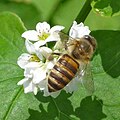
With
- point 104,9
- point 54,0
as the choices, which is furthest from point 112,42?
point 54,0

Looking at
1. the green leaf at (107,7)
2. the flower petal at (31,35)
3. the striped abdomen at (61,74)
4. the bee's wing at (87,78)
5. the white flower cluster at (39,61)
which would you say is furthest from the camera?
the green leaf at (107,7)

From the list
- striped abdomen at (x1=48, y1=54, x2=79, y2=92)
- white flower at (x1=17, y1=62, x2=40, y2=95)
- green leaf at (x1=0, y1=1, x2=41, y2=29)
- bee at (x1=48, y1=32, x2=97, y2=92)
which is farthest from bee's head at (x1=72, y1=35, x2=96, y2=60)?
green leaf at (x1=0, y1=1, x2=41, y2=29)

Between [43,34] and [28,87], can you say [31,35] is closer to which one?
[43,34]

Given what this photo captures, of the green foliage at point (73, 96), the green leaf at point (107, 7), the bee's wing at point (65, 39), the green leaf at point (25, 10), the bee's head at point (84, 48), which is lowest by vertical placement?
the green leaf at point (25, 10)

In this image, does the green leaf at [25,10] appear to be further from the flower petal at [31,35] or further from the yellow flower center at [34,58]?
the yellow flower center at [34,58]

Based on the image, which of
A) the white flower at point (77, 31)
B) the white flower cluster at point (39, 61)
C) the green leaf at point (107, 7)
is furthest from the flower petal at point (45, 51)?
the green leaf at point (107, 7)

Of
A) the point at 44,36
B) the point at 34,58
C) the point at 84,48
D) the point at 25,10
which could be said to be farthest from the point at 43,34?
the point at 25,10
